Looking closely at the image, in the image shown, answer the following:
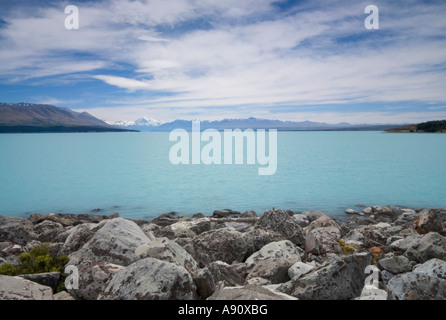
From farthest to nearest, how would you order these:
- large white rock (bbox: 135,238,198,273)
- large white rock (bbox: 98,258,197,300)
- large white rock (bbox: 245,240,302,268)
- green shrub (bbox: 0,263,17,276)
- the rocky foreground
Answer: large white rock (bbox: 245,240,302,268) → green shrub (bbox: 0,263,17,276) → large white rock (bbox: 135,238,198,273) → the rocky foreground → large white rock (bbox: 98,258,197,300)

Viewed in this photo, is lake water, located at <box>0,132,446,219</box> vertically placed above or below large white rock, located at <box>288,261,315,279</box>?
below

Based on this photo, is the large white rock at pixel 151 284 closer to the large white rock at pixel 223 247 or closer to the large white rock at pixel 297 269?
the large white rock at pixel 297 269

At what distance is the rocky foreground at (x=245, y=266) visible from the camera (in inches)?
250

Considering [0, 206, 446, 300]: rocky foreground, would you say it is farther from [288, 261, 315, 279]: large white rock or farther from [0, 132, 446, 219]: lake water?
Answer: [0, 132, 446, 219]: lake water

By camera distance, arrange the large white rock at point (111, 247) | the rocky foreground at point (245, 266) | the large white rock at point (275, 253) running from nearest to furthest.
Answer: the rocky foreground at point (245, 266) → the large white rock at point (111, 247) → the large white rock at point (275, 253)

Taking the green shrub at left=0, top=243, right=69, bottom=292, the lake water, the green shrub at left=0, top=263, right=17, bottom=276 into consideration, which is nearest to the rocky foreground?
the green shrub at left=0, top=243, right=69, bottom=292

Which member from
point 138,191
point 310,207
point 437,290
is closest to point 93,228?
Result: point 437,290

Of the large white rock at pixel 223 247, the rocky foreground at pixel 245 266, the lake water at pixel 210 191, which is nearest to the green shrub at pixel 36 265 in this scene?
the rocky foreground at pixel 245 266

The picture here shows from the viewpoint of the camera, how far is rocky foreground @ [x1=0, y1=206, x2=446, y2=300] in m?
6.36

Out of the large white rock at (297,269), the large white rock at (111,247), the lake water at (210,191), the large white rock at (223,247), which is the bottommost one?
the lake water at (210,191)

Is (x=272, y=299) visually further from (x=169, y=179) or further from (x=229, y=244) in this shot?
(x=169, y=179)

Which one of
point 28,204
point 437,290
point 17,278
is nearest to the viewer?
point 437,290
